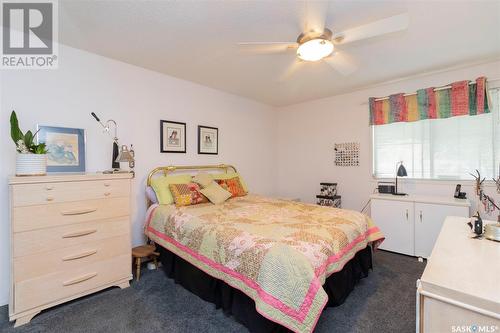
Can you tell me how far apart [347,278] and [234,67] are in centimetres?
274

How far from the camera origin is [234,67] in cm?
305

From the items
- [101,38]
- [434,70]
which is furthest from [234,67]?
[434,70]

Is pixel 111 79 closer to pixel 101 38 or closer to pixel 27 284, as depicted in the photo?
pixel 101 38

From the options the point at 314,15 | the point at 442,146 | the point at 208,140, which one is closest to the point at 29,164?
the point at 208,140

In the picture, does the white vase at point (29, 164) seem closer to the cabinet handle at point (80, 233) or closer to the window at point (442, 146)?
the cabinet handle at point (80, 233)

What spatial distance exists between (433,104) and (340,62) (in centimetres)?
182

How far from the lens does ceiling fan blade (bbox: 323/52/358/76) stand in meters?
2.36

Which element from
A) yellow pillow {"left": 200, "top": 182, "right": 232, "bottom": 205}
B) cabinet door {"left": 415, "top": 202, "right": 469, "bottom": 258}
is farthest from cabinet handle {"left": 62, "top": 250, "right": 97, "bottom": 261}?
cabinet door {"left": 415, "top": 202, "right": 469, "bottom": 258}

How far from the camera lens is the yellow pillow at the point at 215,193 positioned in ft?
10.2

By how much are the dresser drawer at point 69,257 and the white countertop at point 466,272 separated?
2519mm

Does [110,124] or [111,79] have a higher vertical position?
[111,79]

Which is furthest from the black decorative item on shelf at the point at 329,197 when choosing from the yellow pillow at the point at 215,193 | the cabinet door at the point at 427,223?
the yellow pillow at the point at 215,193

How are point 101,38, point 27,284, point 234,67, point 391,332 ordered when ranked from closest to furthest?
point 391,332
point 27,284
point 101,38
point 234,67

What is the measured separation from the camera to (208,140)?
3.86 meters
